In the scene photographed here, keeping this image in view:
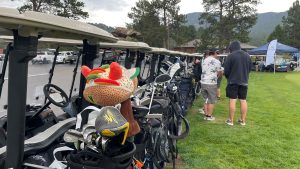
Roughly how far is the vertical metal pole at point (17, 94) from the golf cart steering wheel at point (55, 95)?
1.54 m

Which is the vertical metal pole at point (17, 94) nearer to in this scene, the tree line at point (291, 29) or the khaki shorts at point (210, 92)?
the khaki shorts at point (210, 92)

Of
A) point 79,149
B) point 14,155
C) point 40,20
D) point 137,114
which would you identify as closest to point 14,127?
point 14,155

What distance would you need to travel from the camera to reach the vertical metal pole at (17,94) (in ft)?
6.07

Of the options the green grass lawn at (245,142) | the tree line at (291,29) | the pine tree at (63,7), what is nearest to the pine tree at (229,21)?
the pine tree at (63,7)

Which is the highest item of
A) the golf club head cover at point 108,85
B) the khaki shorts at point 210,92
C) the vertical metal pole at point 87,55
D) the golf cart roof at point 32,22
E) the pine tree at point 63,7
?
the pine tree at point 63,7

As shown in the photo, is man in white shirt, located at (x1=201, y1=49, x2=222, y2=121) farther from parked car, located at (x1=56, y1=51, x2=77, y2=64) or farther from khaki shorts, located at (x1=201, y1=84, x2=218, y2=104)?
parked car, located at (x1=56, y1=51, x2=77, y2=64)

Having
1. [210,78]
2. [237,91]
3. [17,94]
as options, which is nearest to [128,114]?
[17,94]

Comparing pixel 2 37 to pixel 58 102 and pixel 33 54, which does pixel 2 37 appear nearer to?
pixel 58 102

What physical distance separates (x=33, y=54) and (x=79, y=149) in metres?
0.60

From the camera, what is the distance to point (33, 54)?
6.19 ft

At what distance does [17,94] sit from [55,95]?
189 centimetres

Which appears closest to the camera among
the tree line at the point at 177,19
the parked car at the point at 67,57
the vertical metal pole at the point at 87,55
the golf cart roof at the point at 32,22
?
the golf cart roof at the point at 32,22

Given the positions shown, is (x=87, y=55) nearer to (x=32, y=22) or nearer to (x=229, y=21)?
(x=32, y=22)

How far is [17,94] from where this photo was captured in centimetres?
187
